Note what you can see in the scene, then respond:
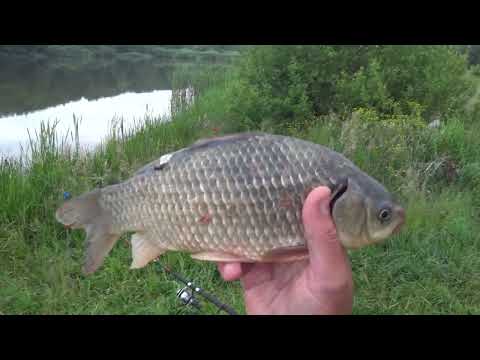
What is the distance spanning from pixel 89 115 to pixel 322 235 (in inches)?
366

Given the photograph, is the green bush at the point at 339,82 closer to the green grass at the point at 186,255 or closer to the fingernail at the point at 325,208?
the green grass at the point at 186,255

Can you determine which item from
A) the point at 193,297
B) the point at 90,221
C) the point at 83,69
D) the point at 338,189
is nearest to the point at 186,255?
the point at 193,297

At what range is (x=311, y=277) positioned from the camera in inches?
65.7

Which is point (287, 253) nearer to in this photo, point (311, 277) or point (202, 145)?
point (311, 277)

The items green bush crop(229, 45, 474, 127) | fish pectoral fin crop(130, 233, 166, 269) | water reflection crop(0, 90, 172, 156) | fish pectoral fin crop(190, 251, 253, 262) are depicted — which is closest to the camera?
fish pectoral fin crop(190, 251, 253, 262)

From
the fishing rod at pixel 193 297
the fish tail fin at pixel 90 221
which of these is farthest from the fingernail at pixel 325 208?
the fishing rod at pixel 193 297

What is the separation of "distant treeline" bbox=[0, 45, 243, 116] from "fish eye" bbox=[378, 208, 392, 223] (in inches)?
328

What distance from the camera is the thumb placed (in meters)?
1.46

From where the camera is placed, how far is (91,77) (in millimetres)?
15641

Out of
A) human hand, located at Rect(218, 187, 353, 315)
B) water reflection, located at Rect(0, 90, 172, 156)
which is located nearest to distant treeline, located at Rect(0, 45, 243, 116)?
water reflection, located at Rect(0, 90, 172, 156)

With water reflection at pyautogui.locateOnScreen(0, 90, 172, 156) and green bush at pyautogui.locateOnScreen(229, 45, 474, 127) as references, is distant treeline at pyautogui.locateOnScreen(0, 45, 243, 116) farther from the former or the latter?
green bush at pyautogui.locateOnScreen(229, 45, 474, 127)

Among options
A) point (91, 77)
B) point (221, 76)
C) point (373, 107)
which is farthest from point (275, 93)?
point (91, 77)

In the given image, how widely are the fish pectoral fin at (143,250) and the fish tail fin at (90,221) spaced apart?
0.33 ft

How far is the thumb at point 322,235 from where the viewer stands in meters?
1.46
